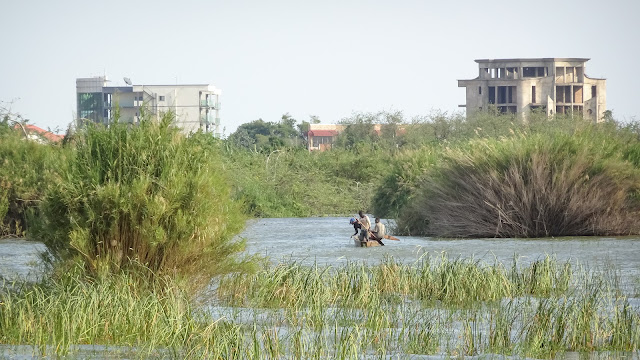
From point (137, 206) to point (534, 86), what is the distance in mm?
118903

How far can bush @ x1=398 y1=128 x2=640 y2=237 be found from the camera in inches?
1257

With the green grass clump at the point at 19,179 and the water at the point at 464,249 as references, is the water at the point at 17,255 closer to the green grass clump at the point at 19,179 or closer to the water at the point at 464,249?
the green grass clump at the point at 19,179

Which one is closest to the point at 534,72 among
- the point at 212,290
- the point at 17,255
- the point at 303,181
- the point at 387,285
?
the point at 303,181

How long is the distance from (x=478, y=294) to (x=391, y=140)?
270 feet

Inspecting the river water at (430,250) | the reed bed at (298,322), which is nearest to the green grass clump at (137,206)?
the reed bed at (298,322)

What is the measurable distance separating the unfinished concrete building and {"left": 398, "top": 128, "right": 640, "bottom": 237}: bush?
9515 cm

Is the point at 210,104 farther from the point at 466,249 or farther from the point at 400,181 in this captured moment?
the point at 466,249

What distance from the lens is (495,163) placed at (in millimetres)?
33000

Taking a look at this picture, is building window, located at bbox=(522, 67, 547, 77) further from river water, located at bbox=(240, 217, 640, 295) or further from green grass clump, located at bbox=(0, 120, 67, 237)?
green grass clump, located at bbox=(0, 120, 67, 237)

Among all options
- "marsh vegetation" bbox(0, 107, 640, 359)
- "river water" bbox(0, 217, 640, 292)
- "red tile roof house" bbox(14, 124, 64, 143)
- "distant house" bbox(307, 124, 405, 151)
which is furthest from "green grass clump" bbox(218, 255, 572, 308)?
"distant house" bbox(307, 124, 405, 151)

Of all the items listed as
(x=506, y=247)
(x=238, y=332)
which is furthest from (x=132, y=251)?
(x=506, y=247)

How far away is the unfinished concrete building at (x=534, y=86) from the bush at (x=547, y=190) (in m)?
95.2

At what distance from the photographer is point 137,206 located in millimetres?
14828

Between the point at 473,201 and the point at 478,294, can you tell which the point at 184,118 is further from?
the point at 473,201
